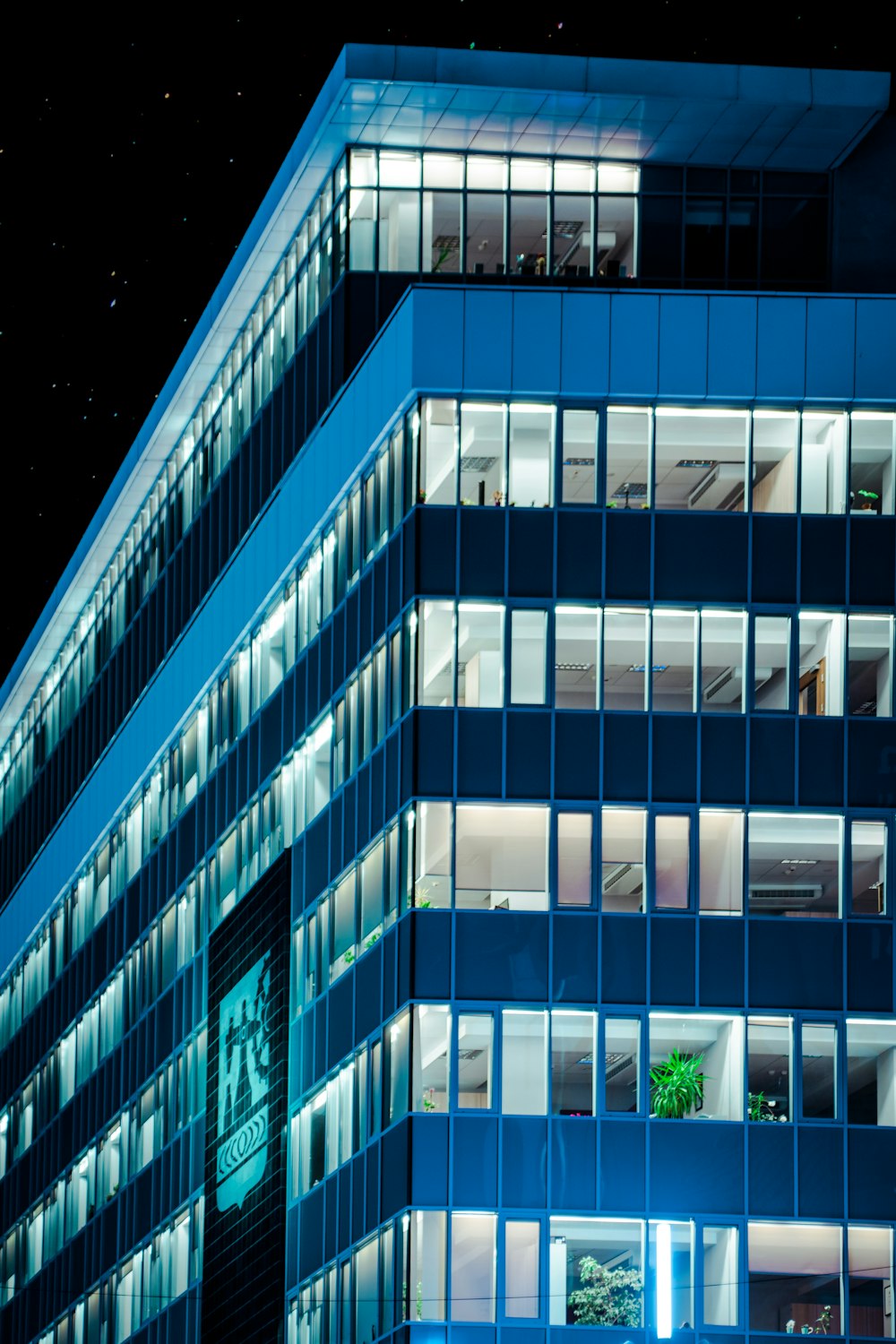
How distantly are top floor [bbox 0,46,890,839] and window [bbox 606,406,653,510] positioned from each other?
280 inches

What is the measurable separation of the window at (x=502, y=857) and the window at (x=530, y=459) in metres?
7.21

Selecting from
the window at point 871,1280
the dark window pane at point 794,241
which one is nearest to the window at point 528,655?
the dark window pane at point 794,241

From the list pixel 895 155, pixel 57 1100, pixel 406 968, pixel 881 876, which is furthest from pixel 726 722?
pixel 57 1100

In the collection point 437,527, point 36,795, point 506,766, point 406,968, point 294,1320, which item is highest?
point 36,795

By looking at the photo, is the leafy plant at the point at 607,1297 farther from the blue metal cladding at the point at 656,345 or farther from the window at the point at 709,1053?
the blue metal cladding at the point at 656,345

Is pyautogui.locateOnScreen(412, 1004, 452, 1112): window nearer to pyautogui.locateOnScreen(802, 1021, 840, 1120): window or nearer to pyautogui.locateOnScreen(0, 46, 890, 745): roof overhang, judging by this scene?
pyautogui.locateOnScreen(802, 1021, 840, 1120): window

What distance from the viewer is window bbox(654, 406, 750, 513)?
68.0 m

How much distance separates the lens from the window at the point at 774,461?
224 feet

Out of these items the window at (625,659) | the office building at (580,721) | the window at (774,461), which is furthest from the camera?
the window at (774,461)

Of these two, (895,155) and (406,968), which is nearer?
(406,968)

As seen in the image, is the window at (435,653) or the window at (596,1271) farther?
the window at (435,653)

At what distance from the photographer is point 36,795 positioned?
4902 inches

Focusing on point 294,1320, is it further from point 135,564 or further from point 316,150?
point 135,564

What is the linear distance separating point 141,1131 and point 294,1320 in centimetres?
2263
